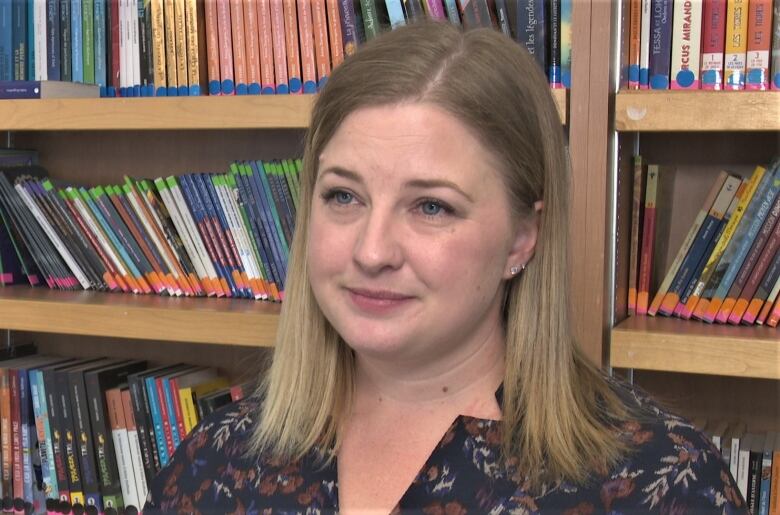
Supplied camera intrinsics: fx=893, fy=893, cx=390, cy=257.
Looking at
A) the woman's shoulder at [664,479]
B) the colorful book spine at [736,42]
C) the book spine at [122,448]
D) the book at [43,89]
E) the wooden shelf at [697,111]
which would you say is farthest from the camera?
the book spine at [122,448]

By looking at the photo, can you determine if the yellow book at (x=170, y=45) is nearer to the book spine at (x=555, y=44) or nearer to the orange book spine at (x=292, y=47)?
the orange book spine at (x=292, y=47)

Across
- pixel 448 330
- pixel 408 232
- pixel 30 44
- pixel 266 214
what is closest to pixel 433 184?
pixel 408 232

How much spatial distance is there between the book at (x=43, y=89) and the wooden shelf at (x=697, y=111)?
42.6 inches

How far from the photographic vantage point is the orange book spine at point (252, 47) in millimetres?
1709

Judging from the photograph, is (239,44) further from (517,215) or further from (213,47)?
(517,215)

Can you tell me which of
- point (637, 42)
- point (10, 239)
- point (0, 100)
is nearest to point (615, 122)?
point (637, 42)

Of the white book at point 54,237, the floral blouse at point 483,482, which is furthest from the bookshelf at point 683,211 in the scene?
the white book at point 54,237

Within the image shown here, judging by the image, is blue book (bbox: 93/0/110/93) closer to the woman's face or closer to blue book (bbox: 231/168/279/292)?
blue book (bbox: 231/168/279/292)

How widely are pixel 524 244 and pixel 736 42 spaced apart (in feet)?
1.88

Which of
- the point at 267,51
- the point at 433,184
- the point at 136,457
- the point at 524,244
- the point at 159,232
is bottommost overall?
the point at 136,457

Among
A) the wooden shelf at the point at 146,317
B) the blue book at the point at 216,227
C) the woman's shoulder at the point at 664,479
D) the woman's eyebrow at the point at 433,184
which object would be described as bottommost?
the wooden shelf at the point at 146,317

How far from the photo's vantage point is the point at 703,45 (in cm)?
146

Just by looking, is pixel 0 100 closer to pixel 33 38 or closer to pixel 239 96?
pixel 33 38

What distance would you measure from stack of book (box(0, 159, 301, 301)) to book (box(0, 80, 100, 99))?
199mm
